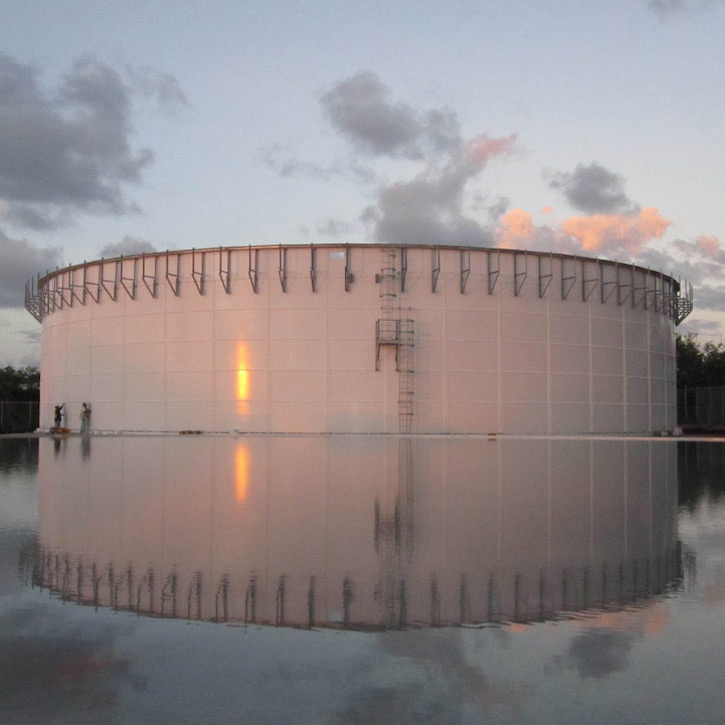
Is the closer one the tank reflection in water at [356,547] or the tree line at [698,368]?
the tank reflection in water at [356,547]

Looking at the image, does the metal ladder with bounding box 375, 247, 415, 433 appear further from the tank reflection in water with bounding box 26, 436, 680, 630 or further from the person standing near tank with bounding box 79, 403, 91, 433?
the tank reflection in water with bounding box 26, 436, 680, 630

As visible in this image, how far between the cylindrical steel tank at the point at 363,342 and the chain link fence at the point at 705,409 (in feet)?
38.5

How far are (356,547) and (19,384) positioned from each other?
3040 inches

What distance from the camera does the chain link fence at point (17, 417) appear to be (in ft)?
188

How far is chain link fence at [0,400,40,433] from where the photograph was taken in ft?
188

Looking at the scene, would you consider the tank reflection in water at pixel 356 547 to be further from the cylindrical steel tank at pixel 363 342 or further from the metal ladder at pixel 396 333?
the cylindrical steel tank at pixel 363 342

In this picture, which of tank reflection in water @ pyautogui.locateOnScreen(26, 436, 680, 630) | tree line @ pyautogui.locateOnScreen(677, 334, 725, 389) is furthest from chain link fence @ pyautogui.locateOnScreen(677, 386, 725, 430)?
tank reflection in water @ pyautogui.locateOnScreen(26, 436, 680, 630)

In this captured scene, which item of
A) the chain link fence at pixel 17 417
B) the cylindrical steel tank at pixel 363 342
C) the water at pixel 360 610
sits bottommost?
the water at pixel 360 610

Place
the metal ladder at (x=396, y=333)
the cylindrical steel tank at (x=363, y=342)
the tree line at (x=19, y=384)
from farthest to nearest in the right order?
the tree line at (x=19, y=384), the cylindrical steel tank at (x=363, y=342), the metal ladder at (x=396, y=333)

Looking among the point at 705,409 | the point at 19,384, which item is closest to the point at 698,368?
the point at 705,409

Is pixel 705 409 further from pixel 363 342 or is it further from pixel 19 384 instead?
pixel 19 384

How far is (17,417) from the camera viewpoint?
60344mm

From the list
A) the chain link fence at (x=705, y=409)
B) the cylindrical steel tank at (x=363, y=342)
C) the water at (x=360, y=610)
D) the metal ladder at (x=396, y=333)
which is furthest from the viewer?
the chain link fence at (x=705, y=409)

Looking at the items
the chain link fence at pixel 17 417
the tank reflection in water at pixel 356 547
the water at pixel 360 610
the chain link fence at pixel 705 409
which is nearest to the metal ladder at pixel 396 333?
the chain link fence at pixel 705 409
